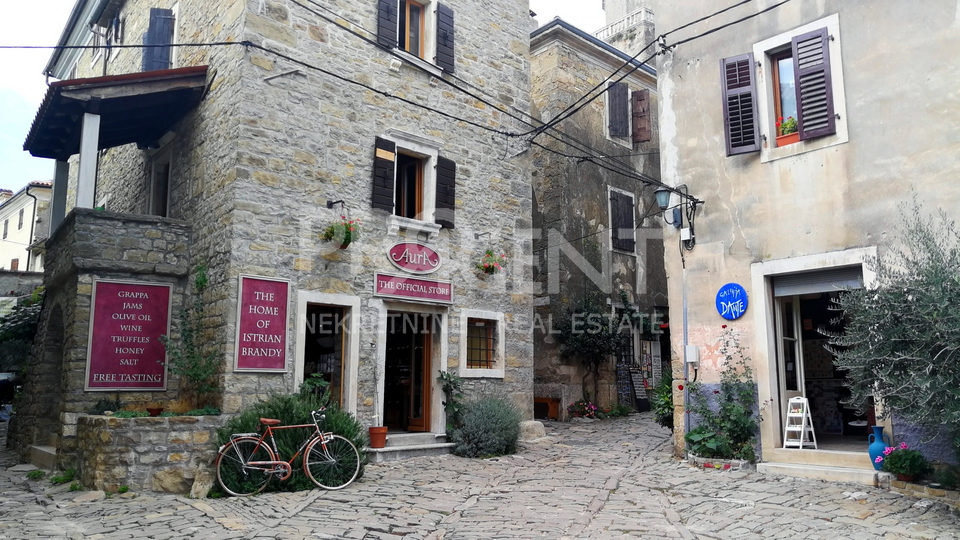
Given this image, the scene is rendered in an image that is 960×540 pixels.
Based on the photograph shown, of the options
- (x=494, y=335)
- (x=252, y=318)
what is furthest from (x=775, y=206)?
(x=252, y=318)

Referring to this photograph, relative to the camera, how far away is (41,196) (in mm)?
25266

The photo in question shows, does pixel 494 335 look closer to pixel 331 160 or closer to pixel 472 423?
pixel 472 423

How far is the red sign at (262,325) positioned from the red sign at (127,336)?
4.75 feet

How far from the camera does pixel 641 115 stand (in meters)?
17.1

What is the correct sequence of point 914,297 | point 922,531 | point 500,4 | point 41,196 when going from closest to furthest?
point 922,531 → point 914,297 → point 500,4 → point 41,196

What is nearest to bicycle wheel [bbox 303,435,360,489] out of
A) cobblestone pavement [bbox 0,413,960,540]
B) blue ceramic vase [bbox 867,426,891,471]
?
cobblestone pavement [bbox 0,413,960,540]

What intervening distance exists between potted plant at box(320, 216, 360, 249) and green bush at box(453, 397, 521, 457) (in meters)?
3.07

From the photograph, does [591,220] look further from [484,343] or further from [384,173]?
[384,173]

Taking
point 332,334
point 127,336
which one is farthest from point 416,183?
point 127,336

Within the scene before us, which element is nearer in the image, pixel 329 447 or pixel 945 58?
pixel 945 58

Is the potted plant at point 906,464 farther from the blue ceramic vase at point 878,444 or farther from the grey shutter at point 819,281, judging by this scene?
the grey shutter at point 819,281

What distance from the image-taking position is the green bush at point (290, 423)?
7898 mm

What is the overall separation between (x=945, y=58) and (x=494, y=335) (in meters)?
7.07

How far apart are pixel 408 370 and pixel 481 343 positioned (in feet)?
4.12
